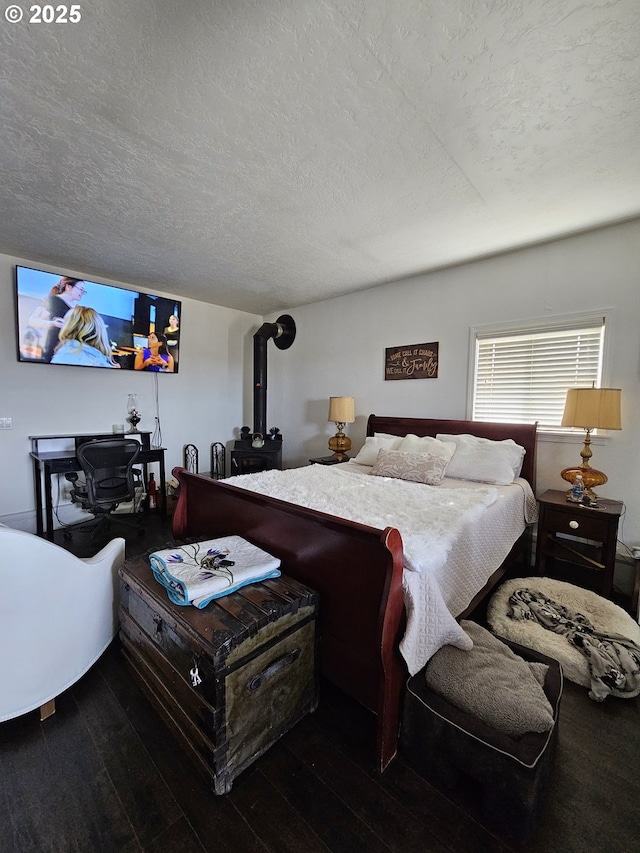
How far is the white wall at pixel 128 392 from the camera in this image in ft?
11.2

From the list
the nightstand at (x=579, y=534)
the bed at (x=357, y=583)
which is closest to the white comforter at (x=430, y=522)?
the bed at (x=357, y=583)

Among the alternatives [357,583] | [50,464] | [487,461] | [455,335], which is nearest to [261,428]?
[50,464]

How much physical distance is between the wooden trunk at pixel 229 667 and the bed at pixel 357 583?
0.38ft

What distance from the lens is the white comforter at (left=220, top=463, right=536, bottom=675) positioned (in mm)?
1335

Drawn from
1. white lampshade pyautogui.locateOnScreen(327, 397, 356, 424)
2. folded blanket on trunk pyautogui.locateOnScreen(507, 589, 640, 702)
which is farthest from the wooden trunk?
white lampshade pyautogui.locateOnScreen(327, 397, 356, 424)

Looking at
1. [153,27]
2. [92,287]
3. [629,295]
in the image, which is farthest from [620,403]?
[92,287]

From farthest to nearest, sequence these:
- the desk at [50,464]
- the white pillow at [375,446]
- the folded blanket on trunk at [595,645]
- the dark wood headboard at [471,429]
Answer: the white pillow at [375,446]
the desk at [50,464]
the dark wood headboard at [471,429]
the folded blanket on trunk at [595,645]

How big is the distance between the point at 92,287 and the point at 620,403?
4.89 meters

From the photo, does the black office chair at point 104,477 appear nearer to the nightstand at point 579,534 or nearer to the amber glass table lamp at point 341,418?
the amber glass table lamp at point 341,418

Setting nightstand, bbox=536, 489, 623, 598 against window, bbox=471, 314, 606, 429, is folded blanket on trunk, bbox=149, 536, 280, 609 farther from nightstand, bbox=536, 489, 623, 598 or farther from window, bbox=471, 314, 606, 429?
window, bbox=471, 314, 606, 429

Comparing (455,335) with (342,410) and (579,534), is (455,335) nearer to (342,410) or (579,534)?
(342,410)

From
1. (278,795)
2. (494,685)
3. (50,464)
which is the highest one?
(50,464)

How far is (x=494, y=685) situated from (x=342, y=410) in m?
2.98

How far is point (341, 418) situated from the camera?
3984mm
